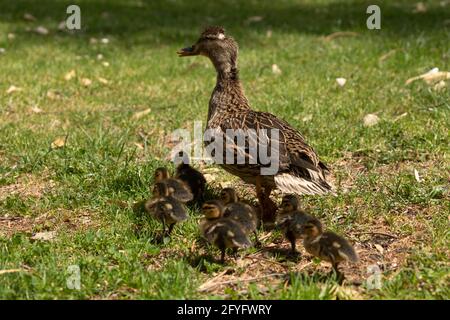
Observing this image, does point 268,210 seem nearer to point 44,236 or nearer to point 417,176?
point 417,176

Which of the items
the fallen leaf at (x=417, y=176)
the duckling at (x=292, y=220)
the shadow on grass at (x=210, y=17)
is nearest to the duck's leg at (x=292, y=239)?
the duckling at (x=292, y=220)

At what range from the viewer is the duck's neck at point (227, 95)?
→ 211 inches

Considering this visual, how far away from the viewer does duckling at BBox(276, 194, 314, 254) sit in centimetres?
419

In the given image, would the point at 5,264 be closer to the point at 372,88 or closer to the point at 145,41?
the point at 372,88

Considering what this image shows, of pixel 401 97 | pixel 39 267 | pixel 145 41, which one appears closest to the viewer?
pixel 39 267

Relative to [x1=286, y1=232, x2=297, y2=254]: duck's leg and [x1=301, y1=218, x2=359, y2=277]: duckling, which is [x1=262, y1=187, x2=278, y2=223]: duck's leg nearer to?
[x1=286, y1=232, x2=297, y2=254]: duck's leg

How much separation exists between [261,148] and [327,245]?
3.56 ft

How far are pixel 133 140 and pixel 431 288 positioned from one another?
380 cm

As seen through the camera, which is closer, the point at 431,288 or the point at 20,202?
the point at 431,288

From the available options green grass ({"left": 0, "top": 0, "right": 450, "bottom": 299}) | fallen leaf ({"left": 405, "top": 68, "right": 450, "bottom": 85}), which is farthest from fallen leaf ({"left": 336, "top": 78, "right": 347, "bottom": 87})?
fallen leaf ({"left": 405, "top": 68, "right": 450, "bottom": 85})

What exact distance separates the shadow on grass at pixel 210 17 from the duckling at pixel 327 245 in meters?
7.46
